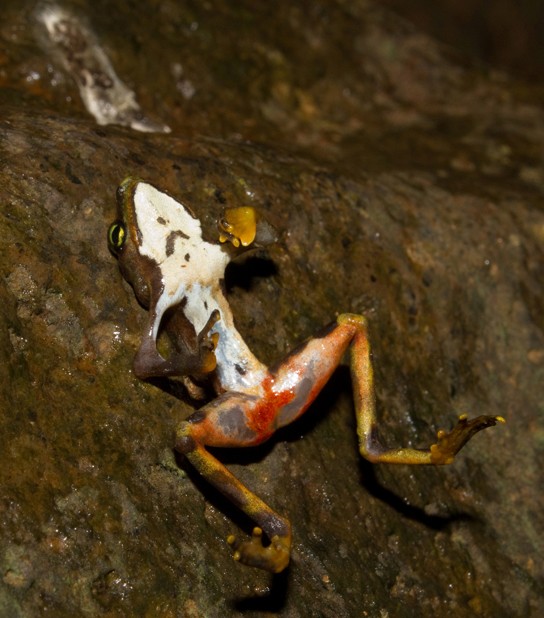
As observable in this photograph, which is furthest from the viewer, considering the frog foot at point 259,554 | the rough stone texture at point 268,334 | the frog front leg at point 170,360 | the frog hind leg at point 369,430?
the frog hind leg at point 369,430

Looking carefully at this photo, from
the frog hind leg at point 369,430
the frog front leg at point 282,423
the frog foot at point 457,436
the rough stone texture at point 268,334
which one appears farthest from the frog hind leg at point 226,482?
the frog foot at point 457,436

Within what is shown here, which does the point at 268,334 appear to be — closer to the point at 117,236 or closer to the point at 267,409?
the point at 267,409

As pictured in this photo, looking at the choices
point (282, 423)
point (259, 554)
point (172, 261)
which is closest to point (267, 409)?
point (282, 423)

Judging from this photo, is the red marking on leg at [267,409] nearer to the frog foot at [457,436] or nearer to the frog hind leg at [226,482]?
the frog hind leg at [226,482]

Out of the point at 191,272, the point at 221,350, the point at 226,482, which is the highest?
the point at 191,272

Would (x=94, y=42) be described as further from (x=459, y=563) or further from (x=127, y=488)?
(x=459, y=563)

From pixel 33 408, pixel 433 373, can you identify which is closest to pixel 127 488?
pixel 33 408
